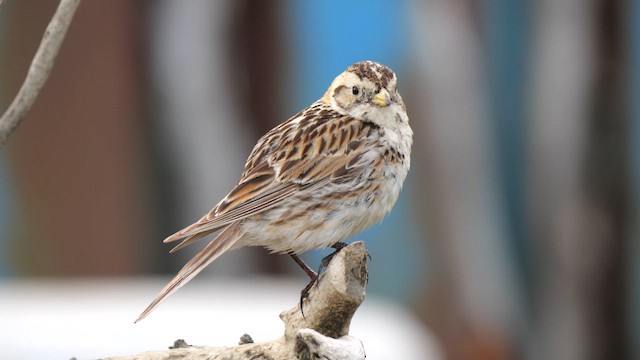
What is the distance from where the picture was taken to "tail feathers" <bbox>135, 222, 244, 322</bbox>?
268 cm

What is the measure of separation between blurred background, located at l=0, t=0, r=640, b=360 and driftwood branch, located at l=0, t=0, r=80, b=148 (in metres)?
5.12

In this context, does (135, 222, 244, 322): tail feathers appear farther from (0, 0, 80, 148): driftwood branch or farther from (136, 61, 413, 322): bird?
(0, 0, 80, 148): driftwood branch

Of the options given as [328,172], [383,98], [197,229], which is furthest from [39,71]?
[328,172]

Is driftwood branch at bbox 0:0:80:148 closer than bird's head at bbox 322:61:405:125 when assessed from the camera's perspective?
Yes

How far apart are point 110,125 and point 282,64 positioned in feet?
3.63

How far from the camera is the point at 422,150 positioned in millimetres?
8117

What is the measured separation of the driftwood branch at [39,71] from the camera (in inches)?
89.1

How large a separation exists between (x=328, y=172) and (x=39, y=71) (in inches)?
43.9

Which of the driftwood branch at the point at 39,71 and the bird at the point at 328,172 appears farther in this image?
the bird at the point at 328,172

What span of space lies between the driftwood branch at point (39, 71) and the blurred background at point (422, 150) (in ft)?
16.8

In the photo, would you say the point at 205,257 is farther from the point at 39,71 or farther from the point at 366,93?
the point at 39,71

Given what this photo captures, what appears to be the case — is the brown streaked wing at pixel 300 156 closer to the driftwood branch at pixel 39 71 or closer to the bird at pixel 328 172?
the bird at pixel 328 172

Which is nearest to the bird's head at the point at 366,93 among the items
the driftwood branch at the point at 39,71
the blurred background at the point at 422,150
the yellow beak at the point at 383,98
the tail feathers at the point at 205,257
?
the yellow beak at the point at 383,98

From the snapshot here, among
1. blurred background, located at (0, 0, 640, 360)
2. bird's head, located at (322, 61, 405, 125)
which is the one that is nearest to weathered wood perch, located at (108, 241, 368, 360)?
bird's head, located at (322, 61, 405, 125)
